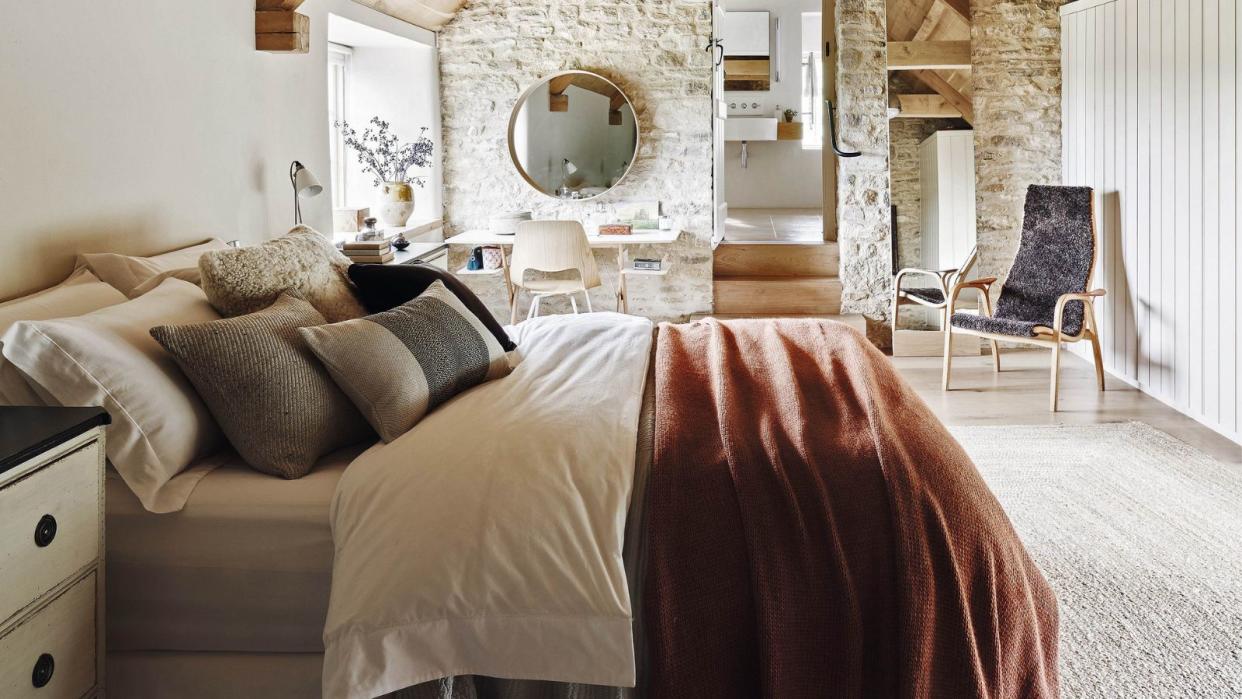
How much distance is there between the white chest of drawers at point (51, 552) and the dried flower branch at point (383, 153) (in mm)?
4337

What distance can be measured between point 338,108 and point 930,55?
12.5 feet

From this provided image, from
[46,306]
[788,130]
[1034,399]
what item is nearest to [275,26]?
[46,306]

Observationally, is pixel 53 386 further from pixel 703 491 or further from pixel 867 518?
pixel 867 518

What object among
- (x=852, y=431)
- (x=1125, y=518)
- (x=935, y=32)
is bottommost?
(x=1125, y=518)

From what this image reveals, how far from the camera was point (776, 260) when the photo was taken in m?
7.20

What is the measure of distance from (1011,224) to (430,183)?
3.76 metres

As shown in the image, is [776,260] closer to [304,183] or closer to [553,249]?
[553,249]

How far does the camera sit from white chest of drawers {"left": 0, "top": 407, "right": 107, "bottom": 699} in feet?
5.27

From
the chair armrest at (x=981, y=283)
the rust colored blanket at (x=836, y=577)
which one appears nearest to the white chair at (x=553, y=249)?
the chair armrest at (x=981, y=283)

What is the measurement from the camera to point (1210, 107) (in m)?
4.61

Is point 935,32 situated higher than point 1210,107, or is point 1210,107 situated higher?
point 935,32

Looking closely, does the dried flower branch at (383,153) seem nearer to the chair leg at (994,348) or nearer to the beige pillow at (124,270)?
the beige pillow at (124,270)

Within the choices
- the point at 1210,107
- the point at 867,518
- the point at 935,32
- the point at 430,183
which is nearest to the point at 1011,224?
the point at 1210,107

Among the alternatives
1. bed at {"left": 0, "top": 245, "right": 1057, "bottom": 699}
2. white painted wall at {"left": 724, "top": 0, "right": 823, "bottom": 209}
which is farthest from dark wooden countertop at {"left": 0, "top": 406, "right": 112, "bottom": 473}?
white painted wall at {"left": 724, "top": 0, "right": 823, "bottom": 209}
